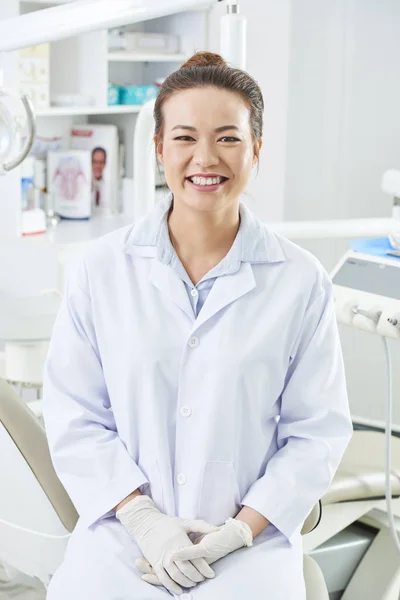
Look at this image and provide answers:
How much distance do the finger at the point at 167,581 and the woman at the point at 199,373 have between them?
0.12 ft

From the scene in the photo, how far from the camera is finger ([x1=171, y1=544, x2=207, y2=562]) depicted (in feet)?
4.30

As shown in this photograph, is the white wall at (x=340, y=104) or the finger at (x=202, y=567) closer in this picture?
the finger at (x=202, y=567)

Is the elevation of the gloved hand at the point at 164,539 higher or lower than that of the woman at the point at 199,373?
lower

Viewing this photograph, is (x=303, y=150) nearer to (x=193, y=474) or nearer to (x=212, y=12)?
(x=212, y=12)

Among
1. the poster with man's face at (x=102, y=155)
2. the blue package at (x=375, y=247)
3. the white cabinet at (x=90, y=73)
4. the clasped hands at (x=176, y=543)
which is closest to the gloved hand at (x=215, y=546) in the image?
the clasped hands at (x=176, y=543)

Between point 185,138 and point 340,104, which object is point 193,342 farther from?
point 340,104

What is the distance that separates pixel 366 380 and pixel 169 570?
5.78ft

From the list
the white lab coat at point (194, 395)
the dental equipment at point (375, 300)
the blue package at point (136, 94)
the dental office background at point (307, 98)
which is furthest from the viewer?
the dental office background at point (307, 98)

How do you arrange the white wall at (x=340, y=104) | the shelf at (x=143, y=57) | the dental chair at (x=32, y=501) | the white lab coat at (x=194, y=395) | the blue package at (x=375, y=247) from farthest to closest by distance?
the white wall at (x=340, y=104), the shelf at (x=143, y=57), the blue package at (x=375, y=247), the dental chair at (x=32, y=501), the white lab coat at (x=194, y=395)

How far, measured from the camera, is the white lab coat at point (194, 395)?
141 cm

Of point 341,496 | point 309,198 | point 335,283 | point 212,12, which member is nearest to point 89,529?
point 341,496

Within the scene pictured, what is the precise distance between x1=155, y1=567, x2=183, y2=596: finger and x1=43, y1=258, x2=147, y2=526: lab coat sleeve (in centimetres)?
15

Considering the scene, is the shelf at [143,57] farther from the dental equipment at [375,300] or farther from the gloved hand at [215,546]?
the gloved hand at [215,546]

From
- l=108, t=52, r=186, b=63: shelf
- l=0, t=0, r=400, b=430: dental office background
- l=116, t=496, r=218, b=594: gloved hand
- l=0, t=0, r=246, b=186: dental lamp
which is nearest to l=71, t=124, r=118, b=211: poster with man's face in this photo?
l=0, t=0, r=400, b=430: dental office background
